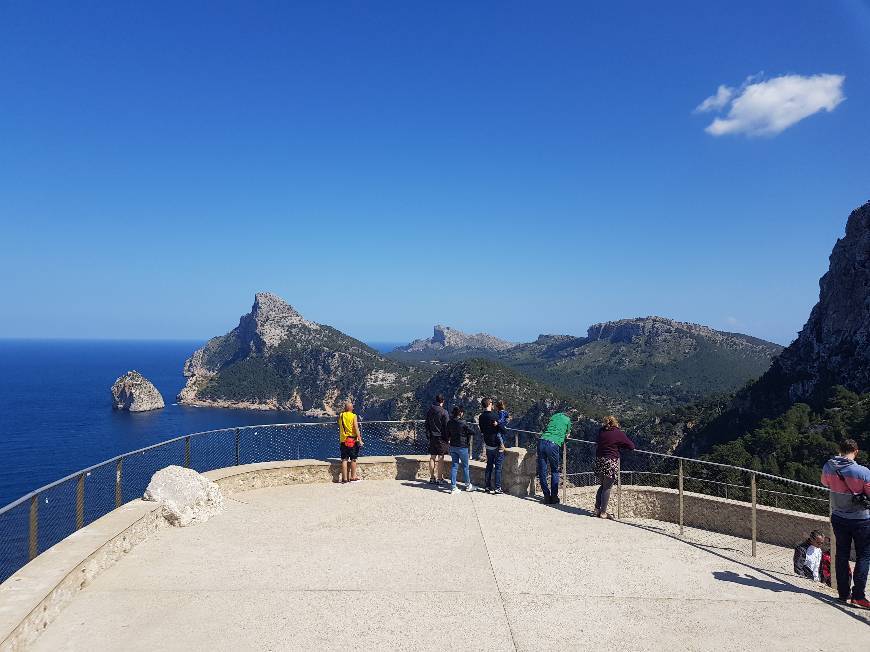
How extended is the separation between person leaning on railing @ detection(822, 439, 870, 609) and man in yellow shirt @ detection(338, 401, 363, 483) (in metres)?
6.82

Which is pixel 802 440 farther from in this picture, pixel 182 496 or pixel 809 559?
pixel 182 496

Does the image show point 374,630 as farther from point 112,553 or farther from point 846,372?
point 846,372

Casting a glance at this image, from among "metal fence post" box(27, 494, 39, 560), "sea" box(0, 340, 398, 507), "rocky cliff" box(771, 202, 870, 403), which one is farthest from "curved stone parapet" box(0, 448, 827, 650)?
"sea" box(0, 340, 398, 507)

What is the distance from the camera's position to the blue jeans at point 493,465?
962 centimetres

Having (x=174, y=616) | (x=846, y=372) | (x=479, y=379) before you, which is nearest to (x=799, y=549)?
(x=174, y=616)

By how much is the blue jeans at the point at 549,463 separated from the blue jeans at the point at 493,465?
2.30 feet

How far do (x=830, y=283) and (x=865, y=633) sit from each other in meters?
68.2

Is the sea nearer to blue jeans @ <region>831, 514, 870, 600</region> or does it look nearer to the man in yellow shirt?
the man in yellow shirt

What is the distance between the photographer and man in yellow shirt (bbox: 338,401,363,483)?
388 inches

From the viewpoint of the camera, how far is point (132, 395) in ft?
434

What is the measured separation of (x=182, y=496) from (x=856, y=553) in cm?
774

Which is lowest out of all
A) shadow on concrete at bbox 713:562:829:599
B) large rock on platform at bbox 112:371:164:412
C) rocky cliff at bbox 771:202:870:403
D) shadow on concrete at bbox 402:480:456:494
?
large rock on platform at bbox 112:371:164:412

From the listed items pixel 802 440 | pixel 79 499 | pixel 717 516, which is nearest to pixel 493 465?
pixel 717 516

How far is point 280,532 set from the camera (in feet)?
23.9
